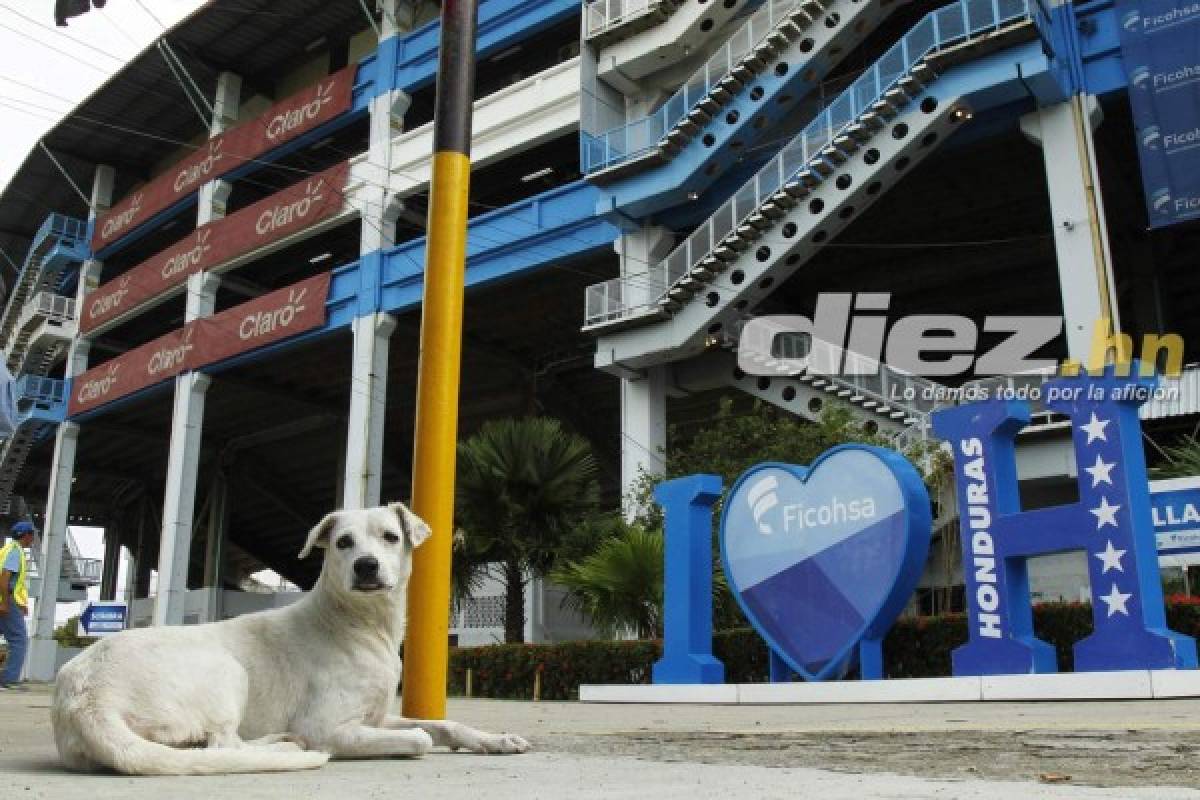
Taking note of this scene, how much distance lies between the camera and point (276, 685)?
3891 millimetres

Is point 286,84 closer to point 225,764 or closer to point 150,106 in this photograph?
point 150,106

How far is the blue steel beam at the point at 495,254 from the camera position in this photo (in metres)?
22.9

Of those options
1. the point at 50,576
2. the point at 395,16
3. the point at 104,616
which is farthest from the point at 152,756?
the point at 50,576

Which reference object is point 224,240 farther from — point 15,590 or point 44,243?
point 15,590

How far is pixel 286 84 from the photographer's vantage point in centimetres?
3403

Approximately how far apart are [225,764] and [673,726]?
12.9ft

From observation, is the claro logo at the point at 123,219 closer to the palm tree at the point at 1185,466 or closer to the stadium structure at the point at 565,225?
the stadium structure at the point at 565,225

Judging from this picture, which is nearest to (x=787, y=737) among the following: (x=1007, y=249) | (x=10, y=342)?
(x=1007, y=249)

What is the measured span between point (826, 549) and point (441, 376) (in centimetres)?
652

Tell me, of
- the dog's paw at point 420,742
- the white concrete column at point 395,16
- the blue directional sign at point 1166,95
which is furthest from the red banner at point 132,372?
the dog's paw at point 420,742

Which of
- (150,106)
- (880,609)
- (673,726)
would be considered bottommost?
(673,726)

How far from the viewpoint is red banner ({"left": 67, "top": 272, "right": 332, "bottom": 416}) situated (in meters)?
28.1

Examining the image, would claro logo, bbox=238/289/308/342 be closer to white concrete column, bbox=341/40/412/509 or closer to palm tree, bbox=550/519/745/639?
white concrete column, bbox=341/40/412/509

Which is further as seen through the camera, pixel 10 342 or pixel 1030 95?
pixel 10 342
